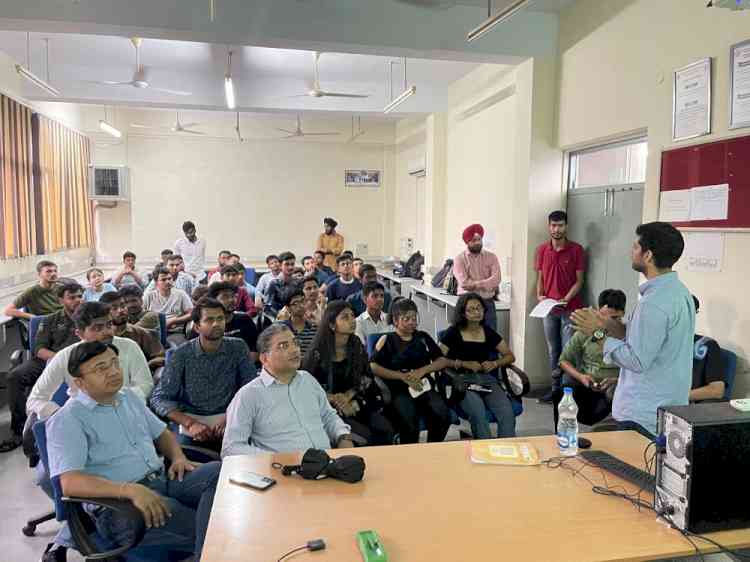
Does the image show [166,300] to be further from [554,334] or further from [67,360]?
[554,334]

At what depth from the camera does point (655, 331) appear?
230cm

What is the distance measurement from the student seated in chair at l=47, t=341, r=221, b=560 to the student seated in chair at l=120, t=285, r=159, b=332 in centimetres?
204

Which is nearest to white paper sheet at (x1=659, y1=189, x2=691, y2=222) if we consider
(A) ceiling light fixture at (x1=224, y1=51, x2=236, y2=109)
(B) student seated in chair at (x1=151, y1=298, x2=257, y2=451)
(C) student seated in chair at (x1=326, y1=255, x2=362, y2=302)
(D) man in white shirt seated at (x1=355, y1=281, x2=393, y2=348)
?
(D) man in white shirt seated at (x1=355, y1=281, x2=393, y2=348)

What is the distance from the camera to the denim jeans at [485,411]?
11.7 ft

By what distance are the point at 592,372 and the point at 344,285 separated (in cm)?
300

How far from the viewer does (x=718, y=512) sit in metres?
1.62

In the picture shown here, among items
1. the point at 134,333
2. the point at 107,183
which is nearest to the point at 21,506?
the point at 134,333

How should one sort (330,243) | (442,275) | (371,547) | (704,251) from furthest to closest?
1. (330,243)
2. (442,275)
3. (704,251)
4. (371,547)

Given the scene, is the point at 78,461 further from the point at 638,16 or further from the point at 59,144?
the point at 59,144

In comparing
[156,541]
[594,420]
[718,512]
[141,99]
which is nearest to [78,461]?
[156,541]

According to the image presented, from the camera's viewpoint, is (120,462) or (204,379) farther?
(204,379)

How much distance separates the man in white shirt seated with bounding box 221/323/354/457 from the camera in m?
2.46

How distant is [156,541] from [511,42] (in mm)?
5037

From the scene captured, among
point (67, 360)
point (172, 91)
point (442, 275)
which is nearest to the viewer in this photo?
point (67, 360)
